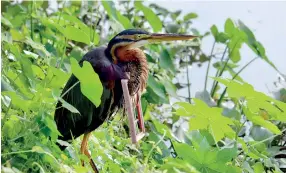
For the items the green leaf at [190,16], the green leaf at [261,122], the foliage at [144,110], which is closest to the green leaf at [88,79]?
the foliage at [144,110]

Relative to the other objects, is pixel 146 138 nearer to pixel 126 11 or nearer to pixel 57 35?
pixel 57 35

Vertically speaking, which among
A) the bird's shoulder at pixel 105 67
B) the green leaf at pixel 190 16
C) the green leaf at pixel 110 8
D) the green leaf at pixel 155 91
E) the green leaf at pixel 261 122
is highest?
the bird's shoulder at pixel 105 67

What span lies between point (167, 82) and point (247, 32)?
0.39m

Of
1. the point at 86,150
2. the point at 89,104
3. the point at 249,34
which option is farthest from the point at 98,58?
the point at 249,34

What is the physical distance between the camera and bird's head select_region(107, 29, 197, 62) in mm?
2486

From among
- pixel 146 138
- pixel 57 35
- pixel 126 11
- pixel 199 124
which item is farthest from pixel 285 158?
pixel 126 11

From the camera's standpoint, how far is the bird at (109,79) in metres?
2.47

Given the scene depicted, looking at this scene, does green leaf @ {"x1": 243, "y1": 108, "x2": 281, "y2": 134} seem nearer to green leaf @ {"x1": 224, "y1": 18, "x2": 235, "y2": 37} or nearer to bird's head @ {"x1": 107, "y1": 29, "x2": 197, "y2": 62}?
bird's head @ {"x1": 107, "y1": 29, "x2": 197, "y2": 62}

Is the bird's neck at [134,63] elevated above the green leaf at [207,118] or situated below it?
above

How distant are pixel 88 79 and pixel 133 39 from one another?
0.44 meters

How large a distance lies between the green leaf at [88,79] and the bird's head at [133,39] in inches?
15.6

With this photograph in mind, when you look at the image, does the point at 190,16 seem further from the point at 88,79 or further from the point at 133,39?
the point at 88,79

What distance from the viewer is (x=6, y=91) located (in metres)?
2.04

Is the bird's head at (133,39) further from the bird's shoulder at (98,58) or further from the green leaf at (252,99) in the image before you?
the green leaf at (252,99)
